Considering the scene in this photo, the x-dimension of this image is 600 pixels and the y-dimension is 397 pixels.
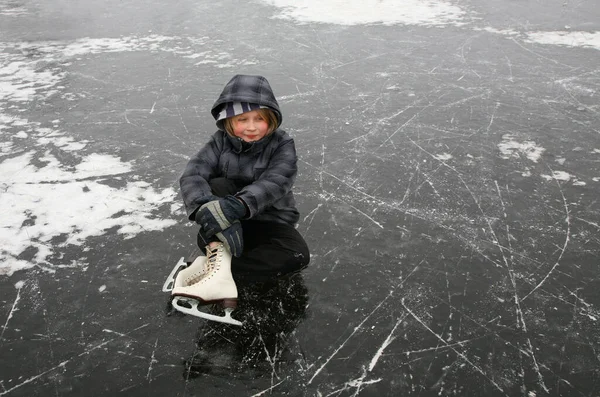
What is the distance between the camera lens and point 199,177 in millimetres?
2287

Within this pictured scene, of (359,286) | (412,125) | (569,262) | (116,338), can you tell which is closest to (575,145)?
(412,125)

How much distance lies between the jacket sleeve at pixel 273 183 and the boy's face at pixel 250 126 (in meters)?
0.13

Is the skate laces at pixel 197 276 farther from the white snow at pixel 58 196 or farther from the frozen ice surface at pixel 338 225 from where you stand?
the white snow at pixel 58 196

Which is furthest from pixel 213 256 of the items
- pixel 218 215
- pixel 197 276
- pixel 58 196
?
pixel 58 196

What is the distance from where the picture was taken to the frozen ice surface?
6.20 feet

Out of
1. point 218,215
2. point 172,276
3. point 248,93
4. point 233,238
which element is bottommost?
point 172,276

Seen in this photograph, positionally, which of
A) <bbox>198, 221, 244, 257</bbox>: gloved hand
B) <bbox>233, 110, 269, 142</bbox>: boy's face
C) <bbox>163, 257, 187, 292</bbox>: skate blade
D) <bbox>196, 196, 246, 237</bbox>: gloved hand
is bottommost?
<bbox>163, 257, 187, 292</bbox>: skate blade

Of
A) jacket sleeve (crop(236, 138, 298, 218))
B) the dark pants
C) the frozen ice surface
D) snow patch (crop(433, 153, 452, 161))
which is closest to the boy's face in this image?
jacket sleeve (crop(236, 138, 298, 218))

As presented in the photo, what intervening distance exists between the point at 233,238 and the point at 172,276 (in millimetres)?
442

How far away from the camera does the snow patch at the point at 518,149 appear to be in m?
3.57

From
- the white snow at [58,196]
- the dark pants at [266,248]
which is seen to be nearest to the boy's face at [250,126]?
the dark pants at [266,248]

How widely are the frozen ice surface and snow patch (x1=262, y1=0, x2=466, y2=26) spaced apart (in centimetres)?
172

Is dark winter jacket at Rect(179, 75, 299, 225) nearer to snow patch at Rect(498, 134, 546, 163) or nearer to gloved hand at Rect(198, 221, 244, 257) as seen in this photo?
gloved hand at Rect(198, 221, 244, 257)

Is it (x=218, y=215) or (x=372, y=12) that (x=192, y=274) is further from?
(x=372, y=12)
